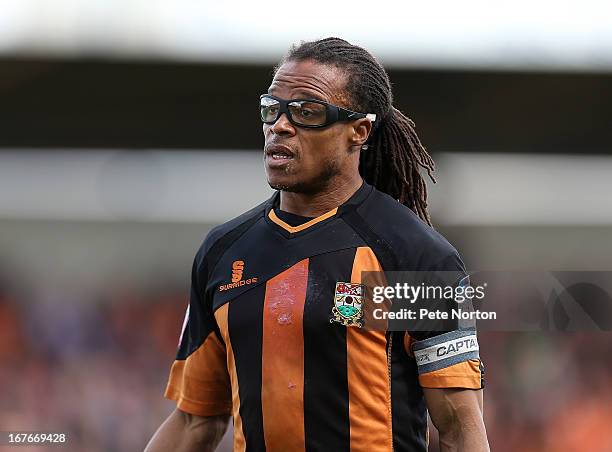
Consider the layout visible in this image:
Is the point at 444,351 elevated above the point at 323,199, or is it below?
below

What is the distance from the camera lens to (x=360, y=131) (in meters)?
3.21

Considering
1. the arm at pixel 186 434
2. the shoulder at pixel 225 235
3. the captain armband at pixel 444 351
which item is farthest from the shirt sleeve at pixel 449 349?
the arm at pixel 186 434

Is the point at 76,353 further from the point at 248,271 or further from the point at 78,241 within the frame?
the point at 248,271

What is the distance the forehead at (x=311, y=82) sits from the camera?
312cm

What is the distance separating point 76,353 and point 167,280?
1162 mm

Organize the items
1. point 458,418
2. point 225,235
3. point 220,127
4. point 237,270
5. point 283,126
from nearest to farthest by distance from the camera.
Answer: point 458,418 → point 283,126 → point 237,270 → point 225,235 → point 220,127

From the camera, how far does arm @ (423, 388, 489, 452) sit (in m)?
2.93

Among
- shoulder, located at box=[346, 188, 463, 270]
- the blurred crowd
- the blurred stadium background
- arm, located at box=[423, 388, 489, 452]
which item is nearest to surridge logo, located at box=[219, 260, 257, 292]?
shoulder, located at box=[346, 188, 463, 270]

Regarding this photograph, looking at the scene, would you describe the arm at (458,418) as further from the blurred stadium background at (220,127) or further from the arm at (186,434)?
the blurred stadium background at (220,127)

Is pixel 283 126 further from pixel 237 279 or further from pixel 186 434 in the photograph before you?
pixel 186 434

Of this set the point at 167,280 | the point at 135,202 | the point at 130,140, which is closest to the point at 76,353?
the point at 167,280

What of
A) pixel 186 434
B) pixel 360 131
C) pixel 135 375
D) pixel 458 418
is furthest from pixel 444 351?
pixel 135 375

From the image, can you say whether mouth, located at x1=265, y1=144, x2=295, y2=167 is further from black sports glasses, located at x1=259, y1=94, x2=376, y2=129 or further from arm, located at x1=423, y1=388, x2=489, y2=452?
arm, located at x1=423, y1=388, x2=489, y2=452

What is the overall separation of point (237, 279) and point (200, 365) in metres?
0.36
